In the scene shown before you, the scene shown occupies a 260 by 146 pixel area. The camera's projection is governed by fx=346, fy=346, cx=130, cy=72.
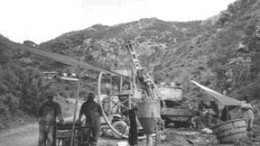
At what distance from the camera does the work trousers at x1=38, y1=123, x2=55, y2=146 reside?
8.53m

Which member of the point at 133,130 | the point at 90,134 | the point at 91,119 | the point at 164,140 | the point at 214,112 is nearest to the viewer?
the point at 91,119

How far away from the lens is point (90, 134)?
9633mm

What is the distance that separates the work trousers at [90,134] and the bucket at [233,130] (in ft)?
16.0

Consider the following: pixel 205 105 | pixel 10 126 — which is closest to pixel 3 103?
pixel 10 126

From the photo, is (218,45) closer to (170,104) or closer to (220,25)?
(220,25)

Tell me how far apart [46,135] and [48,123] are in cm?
30

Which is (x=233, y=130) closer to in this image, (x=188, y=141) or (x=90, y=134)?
(x=188, y=141)

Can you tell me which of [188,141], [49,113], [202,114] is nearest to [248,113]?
[188,141]

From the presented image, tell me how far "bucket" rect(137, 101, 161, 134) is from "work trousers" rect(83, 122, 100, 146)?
2011 mm

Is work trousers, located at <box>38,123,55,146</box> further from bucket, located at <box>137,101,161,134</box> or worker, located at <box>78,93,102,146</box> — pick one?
bucket, located at <box>137,101,161,134</box>

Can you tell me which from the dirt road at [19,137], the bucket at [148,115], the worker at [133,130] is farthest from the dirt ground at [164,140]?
the bucket at [148,115]

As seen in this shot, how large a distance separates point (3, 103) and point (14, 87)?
7.46 feet

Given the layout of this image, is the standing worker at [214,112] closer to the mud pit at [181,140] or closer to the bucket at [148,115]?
the mud pit at [181,140]

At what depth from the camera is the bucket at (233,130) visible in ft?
39.0
